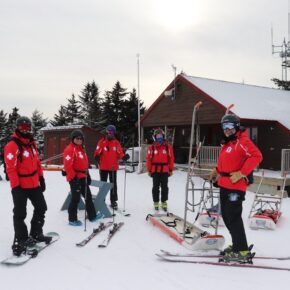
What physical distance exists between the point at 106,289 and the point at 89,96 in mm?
49728

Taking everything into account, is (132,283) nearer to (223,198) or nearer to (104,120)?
(223,198)

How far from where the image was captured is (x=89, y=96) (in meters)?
52.4

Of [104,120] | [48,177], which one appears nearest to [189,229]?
[48,177]

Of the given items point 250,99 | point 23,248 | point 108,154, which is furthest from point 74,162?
point 250,99

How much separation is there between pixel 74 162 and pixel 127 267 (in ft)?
8.96

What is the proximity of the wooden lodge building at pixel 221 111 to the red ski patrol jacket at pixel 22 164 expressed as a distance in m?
12.6

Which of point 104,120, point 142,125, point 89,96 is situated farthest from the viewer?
point 89,96

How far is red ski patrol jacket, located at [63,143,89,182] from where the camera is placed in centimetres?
678

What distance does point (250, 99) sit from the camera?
19547 mm

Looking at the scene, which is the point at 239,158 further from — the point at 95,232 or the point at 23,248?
the point at 23,248

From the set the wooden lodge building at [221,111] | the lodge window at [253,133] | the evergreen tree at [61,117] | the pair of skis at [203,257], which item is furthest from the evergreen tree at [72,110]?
the pair of skis at [203,257]

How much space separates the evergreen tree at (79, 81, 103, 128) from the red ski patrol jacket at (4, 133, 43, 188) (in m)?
42.4

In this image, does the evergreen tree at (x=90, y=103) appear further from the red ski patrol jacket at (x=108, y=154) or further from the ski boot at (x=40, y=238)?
the ski boot at (x=40, y=238)

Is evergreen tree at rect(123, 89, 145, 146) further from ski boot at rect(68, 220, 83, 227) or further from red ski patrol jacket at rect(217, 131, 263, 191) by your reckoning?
red ski patrol jacket at rect(217, 131, 263, 191)
